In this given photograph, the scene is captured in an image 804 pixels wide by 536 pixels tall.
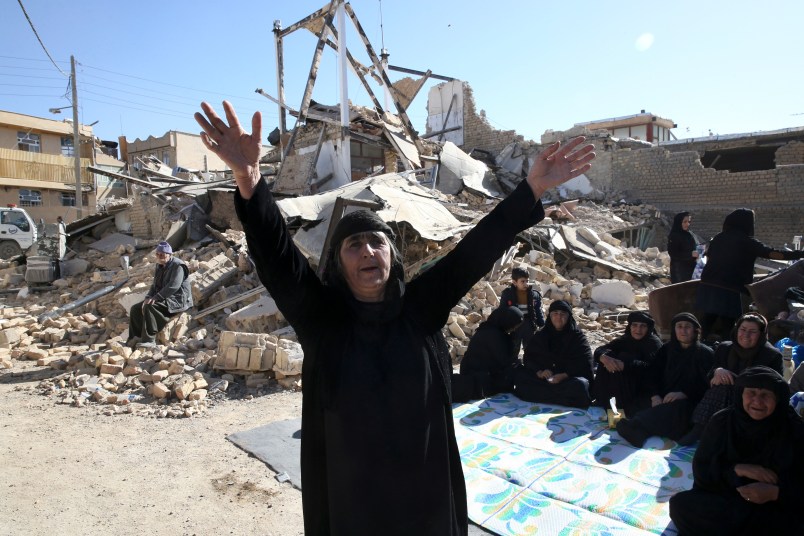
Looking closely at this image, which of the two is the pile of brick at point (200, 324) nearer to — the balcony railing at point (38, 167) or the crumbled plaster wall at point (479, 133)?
Result: the crumbled plaster wall at point (479, 133)

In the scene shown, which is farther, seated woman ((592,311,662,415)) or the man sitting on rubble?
the man sitting on rubble

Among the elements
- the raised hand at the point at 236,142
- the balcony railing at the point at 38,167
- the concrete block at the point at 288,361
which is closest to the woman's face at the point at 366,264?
the raised hand at the point at 236,142

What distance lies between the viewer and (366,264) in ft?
4.38

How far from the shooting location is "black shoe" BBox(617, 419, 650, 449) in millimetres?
3350

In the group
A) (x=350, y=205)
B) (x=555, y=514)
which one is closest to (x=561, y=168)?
(x=555, y=514)

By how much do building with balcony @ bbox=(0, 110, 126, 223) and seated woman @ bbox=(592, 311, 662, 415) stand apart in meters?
24.8

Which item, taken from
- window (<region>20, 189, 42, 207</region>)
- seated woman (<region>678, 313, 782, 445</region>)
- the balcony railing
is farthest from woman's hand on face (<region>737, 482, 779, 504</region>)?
window (<region>20, 189, 42, 207</region>)

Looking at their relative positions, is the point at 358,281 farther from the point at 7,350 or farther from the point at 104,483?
the point at 7,350

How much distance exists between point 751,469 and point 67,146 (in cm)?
3147

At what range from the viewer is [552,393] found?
422cm

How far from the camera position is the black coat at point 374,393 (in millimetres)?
1276

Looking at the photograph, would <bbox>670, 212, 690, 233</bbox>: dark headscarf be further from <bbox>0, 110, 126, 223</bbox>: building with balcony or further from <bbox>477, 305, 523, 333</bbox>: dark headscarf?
<bbox>0, 110, 126, 223</bbox>: building with balcony

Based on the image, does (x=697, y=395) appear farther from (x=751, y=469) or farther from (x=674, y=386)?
(x=751, y=469)

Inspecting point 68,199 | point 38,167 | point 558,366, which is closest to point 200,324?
point 558,366
